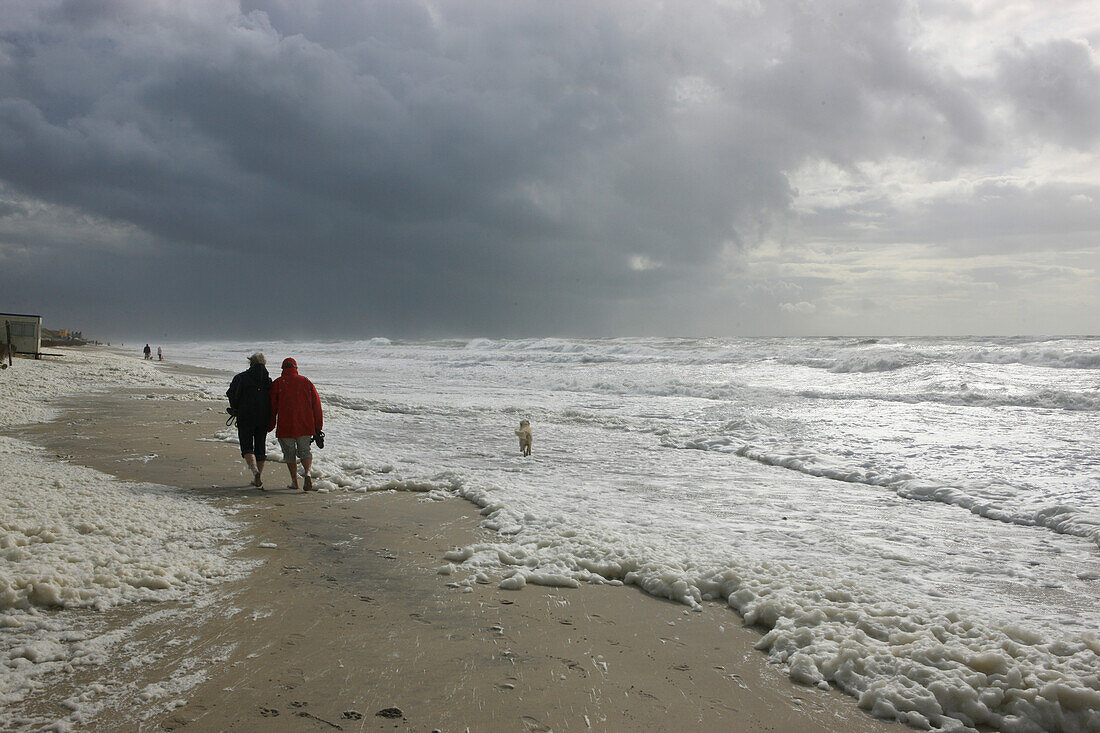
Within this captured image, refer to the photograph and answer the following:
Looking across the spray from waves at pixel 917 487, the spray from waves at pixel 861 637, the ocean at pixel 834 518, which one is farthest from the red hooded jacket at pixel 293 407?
the spray from waves at pixel 917 487

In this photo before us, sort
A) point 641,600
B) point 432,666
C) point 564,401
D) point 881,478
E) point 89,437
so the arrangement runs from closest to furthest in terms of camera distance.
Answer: point 432,666, point 641,600, point 881,478, point 89,437, point 564,401

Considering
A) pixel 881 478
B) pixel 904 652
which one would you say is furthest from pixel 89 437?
pixel 881 478

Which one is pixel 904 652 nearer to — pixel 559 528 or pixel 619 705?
pixel 619 705

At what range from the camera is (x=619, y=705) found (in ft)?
10.7

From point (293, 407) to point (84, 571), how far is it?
4093 millimetres

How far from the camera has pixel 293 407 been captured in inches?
328

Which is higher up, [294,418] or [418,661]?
[294,418]

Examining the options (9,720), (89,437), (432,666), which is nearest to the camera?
(9,720)

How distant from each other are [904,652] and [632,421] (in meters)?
12.1

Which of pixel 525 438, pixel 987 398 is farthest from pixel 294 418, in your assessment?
pixel 987 398

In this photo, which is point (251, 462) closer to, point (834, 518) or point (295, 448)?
point (295, 448)

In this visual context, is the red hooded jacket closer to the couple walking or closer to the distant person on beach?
the couple walking

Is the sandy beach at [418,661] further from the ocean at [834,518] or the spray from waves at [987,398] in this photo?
the spray from waves at [987,398]

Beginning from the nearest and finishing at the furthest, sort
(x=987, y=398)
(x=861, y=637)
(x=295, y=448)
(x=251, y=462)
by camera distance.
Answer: (x=861, y=637), (x=251, y=462), (x=295, y=448), (x=987, y=398)
